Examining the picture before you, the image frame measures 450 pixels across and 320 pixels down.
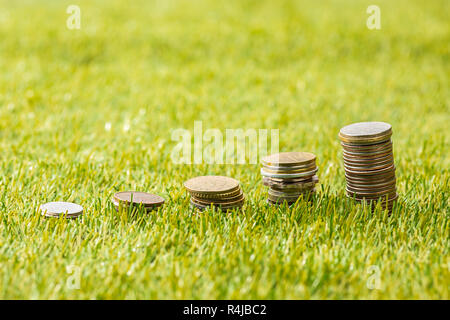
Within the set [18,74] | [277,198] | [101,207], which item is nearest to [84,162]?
[101,207]

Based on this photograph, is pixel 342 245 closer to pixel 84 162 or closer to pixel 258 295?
pixel 258 295

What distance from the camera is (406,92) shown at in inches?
320

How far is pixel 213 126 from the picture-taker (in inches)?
250

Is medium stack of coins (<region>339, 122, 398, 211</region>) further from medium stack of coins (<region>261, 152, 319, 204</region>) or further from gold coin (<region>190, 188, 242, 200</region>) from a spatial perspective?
gold coin (<region>190, 188, 242, 200</region>)

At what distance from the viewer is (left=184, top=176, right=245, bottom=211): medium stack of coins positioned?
371 cm

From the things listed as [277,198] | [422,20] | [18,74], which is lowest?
[277,198]

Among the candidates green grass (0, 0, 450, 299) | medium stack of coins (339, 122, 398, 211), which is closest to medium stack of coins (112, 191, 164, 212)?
green grass (0, 0, 450, 299)

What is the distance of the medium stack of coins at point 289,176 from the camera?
3787 millimetres

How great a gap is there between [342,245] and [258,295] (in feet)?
2.45

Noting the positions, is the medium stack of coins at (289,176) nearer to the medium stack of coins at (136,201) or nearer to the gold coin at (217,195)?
the gold coin at (217,195)

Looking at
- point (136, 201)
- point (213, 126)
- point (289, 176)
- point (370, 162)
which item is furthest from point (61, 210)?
point (213, 126)

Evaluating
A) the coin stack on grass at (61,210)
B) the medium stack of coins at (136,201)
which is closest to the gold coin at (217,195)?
the medium stack of coins at (136,201)

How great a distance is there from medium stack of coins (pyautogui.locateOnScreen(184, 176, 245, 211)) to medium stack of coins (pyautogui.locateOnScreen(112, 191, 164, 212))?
0.25 metres
